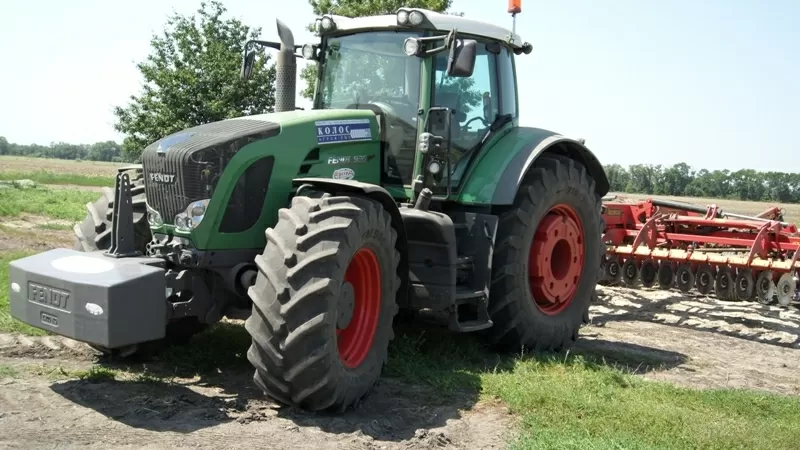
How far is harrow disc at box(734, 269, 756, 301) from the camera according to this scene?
10.9 meters

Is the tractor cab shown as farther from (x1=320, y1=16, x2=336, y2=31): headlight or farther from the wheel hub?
the wheel hub

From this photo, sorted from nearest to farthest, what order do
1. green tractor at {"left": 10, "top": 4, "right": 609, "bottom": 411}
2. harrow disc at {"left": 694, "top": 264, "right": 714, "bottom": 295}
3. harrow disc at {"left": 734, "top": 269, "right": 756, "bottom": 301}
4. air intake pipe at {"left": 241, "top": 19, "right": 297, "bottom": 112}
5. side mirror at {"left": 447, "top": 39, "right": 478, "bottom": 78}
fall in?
1. green tractor at {"left": 10, "top": 4, "right": 609, "bottom": 411}
2. side mirror at {"left": 447, "top": 39, "right": 478, "bottom": 78}
3. air intake pipe at {"left": 241, "top": 19, "right": 297, "bottom": 112}
4. harrow disc at {"left": 734, "top": 269, "right": 756, "bottom": 301}
5. harrow disc at {"left": 694, "top": 264, "right": 714, "bottom": 295}

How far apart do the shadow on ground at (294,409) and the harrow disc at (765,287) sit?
3931mm

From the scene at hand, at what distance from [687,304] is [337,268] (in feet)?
23.8

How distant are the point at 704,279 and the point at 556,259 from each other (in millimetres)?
4790

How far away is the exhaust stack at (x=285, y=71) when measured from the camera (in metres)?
7.00

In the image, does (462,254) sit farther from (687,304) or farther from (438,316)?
(687,304)

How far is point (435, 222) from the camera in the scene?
242 inches

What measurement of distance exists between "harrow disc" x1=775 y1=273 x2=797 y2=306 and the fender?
6.73m

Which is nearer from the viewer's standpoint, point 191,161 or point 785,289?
point 191,161

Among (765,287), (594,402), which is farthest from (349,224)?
(765,287)

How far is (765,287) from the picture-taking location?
10883mm

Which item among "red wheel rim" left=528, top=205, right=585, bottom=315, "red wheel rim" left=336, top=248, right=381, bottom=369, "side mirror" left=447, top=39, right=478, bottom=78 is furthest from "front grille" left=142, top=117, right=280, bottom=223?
"red wheel rim" left=528, top=205, right=585, bottom=315

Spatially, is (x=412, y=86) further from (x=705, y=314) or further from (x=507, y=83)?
(x=705, y=314)
